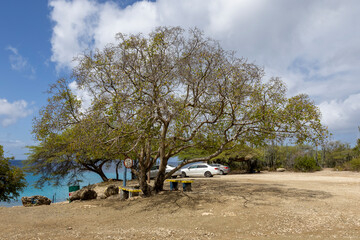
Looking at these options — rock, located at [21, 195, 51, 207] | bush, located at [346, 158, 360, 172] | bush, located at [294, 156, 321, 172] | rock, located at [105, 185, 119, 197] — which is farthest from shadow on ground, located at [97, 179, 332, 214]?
bush, located at [294, 156, 321, 172]

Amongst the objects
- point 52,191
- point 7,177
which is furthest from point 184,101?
point 52,191

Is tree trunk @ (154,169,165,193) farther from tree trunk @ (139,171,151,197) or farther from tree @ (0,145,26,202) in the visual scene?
tree @ (0,145,26,202)

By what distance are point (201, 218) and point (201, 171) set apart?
1769cm

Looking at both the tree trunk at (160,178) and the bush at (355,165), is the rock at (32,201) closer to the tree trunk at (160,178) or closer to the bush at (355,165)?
the tree trunk at (160,178)

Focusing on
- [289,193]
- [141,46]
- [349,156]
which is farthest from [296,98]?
[349,156]

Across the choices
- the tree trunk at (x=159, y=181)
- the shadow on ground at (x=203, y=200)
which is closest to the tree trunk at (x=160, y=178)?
the tree trunk at (x=159, y=181)

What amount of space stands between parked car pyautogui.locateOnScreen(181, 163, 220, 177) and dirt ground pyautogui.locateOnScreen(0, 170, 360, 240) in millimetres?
13554

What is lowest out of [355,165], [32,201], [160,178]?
[32,201]

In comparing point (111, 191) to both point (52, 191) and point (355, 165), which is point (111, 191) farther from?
point (52, 191)

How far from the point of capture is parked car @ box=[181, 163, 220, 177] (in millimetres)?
25688

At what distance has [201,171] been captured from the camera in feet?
85.6

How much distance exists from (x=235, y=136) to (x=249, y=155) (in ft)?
67.7

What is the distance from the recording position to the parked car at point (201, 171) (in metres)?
25.7

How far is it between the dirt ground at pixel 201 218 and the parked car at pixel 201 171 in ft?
44.5
